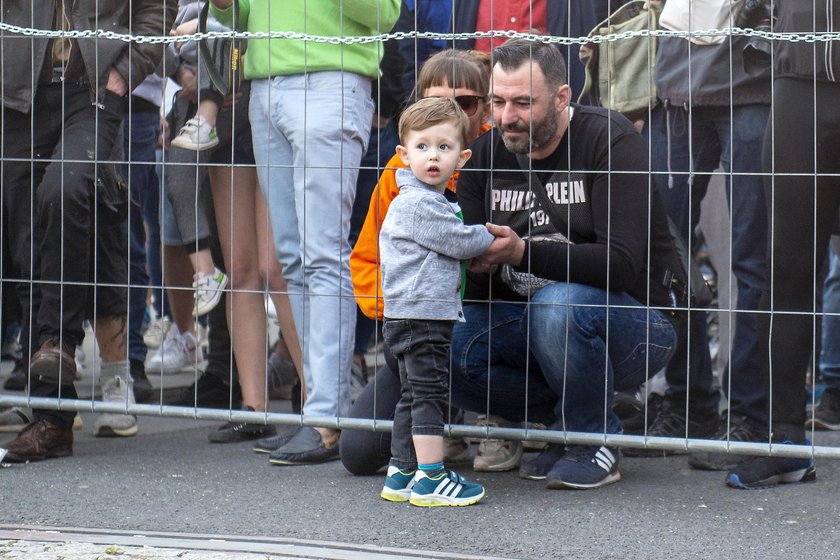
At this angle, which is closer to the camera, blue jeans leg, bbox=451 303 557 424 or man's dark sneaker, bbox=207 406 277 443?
blue jeans leg, bbox=451 303 557 424

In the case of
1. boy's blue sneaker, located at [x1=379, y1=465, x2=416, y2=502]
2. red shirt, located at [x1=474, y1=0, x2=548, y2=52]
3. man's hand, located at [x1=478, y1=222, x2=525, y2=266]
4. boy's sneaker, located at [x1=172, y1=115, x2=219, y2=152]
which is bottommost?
boy's blue sneaker, located at [x1=379, y1=465, x2=416, y2=502]

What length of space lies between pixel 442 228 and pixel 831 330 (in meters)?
2.50

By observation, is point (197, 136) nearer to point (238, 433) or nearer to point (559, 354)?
point (238, 433)

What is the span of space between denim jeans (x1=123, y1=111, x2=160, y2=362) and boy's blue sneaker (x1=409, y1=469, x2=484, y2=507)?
2029mm

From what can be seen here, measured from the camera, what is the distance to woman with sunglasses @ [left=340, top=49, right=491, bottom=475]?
13.6ft

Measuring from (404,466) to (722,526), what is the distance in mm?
969

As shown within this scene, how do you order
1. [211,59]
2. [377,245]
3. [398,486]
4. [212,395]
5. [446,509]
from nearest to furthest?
[446,509], [398,486], [377,245], [211,59], [212,395]

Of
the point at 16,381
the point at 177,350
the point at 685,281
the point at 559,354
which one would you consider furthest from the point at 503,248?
the point at 177,350

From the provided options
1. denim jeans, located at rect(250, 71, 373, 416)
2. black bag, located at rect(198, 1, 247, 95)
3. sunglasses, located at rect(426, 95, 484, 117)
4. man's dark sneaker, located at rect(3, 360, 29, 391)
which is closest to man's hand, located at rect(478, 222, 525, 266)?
sunglasses, located at rect(426, 95, 484, 117)

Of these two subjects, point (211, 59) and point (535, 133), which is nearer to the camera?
point (535, 133)

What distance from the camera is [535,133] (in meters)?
4.10

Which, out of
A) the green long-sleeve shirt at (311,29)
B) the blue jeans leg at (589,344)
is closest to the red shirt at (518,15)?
the green long-sleeve shirt at (311,29)

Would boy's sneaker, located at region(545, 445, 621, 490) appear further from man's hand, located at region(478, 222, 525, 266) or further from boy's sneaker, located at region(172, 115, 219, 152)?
boy's sneaker, located at region(172, 115, 219, 152)

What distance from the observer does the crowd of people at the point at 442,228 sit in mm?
3965
